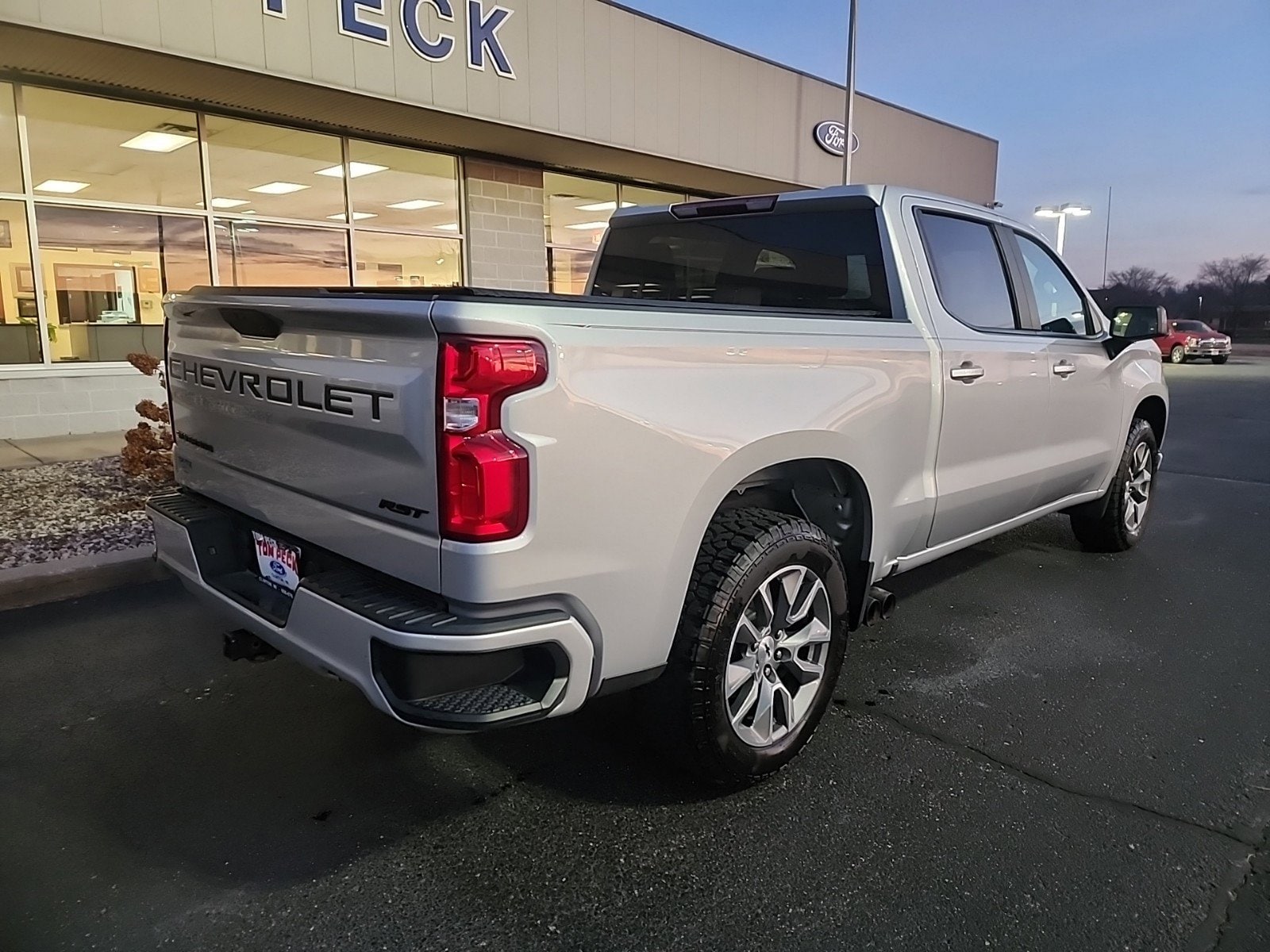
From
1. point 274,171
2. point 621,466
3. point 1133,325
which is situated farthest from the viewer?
point 274,171

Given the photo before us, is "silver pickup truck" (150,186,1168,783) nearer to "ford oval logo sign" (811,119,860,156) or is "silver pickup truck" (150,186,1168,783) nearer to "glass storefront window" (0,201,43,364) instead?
"glass storefront window" (0,201,43,364)

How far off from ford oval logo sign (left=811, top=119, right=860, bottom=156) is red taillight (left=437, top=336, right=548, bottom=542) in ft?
52.1

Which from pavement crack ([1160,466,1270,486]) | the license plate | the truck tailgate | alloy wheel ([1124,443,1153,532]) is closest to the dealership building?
the truck tailgate

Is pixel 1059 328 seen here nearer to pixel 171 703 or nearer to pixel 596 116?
pixel 171 703

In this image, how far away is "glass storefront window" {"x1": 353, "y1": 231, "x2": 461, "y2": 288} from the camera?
39.2ft

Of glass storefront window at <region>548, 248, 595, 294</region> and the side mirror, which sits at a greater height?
glass storefront window at <region>548, 248, 595, 294</region>

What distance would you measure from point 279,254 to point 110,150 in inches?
81.1

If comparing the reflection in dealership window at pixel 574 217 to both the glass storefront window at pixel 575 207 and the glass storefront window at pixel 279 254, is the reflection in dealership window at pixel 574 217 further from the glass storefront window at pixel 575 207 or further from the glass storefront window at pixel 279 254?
the glass storefront window at pixel 279 254

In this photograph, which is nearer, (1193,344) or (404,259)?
(404,259)

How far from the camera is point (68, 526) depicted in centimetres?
575

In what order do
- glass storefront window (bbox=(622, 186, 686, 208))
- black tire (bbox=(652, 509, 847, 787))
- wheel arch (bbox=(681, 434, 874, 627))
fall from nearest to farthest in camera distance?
black tire (bbox=(652, 509, 847, 787)) < wheel arch (bbox=(681, 434, 874, 627)) < glass storefront window (bbox=(622, 186, 686, 208))

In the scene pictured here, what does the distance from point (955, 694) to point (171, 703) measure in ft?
10.3

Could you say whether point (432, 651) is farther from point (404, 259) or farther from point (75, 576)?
point (404, 259)

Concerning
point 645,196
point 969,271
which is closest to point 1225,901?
point 969,271
